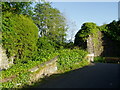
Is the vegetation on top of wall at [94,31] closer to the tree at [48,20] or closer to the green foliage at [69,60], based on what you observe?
the tree at [48,20]

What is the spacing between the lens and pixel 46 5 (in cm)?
2450

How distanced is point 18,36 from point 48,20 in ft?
48.3

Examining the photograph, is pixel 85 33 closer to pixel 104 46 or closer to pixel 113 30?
pixel 104 46

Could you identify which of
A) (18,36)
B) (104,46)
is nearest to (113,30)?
(104,46)

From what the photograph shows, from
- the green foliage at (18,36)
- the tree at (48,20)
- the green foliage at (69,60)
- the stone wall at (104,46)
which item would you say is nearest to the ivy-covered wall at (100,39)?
the stone wall at (104,46)

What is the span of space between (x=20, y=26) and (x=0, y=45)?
1889 mm

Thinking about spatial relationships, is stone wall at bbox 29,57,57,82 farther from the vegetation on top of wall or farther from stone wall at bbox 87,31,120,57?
stone wall at bbox 87,31,120,57

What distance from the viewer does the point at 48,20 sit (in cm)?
2395

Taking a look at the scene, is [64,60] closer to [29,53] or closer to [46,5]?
[29,53]

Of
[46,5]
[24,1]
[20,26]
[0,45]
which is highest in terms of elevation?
[46,5]

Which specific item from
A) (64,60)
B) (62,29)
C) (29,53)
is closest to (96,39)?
(62,29)

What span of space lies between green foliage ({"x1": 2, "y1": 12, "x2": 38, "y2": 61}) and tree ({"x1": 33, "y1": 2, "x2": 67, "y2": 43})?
12367 millimetres

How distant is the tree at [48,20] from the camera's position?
2389 cm

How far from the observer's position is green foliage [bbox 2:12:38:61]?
8805 millimetres
